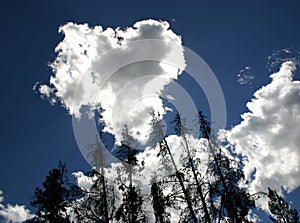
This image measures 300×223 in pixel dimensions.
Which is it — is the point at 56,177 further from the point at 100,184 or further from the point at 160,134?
the point at 160,134

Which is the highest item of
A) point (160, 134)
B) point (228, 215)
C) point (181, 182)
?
point (160, 134)

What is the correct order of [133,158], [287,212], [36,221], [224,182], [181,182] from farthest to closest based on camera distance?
[287,212] → [36,221] → [224,182] → [181,182] → [133,158]

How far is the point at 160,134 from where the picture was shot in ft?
58.8

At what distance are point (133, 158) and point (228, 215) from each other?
19.7ft

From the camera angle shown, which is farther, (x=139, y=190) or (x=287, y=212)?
(x=287, y=212)

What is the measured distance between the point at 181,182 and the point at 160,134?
3.71 meters

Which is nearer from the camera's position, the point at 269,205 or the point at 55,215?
the point at 55,215

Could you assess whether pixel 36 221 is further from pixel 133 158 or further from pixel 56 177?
pixel 133 158

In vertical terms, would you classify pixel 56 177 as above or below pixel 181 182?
above

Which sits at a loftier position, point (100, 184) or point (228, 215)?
point (100, 184)

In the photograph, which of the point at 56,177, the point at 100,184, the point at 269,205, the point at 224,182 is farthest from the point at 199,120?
the point at 269,205

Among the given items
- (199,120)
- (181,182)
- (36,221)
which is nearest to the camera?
(181,182)

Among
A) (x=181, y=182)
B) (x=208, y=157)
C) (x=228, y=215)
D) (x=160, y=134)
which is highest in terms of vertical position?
(x=160, y=134)

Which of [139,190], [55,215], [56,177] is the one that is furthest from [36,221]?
[139,190]
